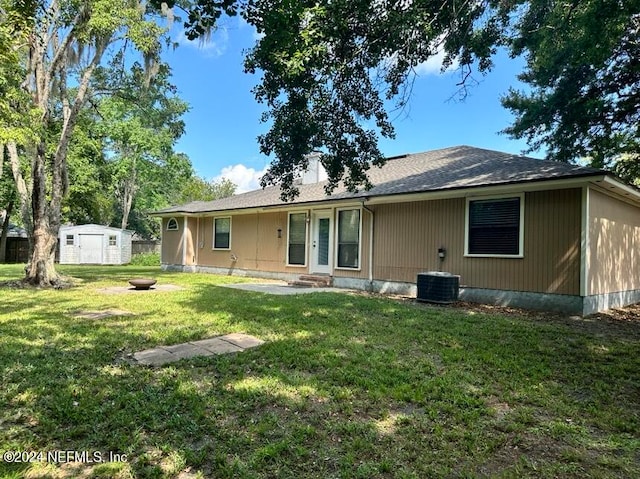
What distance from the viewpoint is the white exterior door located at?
11.4 metres

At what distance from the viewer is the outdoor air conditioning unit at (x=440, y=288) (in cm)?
784

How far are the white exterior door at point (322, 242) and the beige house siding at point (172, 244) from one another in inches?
281

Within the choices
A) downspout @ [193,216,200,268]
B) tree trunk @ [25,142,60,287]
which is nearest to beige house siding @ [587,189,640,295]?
tree trunk @ [25,142,60,287]

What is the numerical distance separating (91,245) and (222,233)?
12.4 meters

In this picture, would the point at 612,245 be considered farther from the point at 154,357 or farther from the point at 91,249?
the point at 91,249

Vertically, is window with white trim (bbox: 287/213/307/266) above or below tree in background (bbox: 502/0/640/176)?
below

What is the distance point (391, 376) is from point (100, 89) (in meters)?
11.6

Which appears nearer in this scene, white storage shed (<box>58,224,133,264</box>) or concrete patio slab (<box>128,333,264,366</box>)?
concrete patio slab (<box>128,333,264,366</box>)

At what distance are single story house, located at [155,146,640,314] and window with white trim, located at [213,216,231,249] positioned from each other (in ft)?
4.92

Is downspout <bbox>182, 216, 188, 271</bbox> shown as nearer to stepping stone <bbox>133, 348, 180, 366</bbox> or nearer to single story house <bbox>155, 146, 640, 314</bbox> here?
single story house <bbox>155, 146, 640, 314</bbox>

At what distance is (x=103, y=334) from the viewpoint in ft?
16.0

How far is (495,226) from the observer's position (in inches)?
318

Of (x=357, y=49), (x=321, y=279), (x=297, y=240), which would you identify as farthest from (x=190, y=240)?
(x=357, y=49)

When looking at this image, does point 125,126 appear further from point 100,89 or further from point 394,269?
point 394,269
